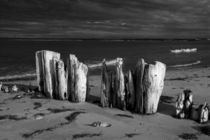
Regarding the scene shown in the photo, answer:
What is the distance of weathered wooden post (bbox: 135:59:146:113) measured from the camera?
34.5ft

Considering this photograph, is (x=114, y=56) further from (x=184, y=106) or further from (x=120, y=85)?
(x=184, y=106)

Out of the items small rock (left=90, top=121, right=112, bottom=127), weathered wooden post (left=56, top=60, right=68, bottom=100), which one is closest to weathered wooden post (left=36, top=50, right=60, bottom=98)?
weathered wooden post (left=56, top=60, right=68, bottom=100)

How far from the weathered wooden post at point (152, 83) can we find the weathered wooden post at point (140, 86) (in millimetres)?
167

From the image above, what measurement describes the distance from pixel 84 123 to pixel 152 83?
3.54 meters

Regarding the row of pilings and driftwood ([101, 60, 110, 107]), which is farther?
driftwood ([101, 60, 110, 107])

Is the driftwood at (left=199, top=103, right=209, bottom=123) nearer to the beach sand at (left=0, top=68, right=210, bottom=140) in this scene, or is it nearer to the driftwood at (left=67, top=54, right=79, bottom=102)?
the beach sand at (left=0, top=68, right=210, bottom=140)

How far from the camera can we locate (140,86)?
10570 mm

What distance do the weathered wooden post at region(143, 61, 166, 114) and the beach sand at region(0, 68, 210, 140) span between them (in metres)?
0.56

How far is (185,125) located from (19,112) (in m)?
7.64

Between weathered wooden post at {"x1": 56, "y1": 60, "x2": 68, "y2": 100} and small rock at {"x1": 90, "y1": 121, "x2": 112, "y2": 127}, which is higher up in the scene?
weathered wooden post at {"x1": 56, "y1": 60, "x2": 68, "y2": 100}

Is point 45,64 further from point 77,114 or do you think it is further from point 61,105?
point 77,114

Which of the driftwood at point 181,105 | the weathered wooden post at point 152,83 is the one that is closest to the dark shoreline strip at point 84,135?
the weathered wooden post at point 152,83

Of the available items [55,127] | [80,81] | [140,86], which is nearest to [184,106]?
[140,86]

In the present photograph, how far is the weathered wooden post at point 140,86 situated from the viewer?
10.5 meters
